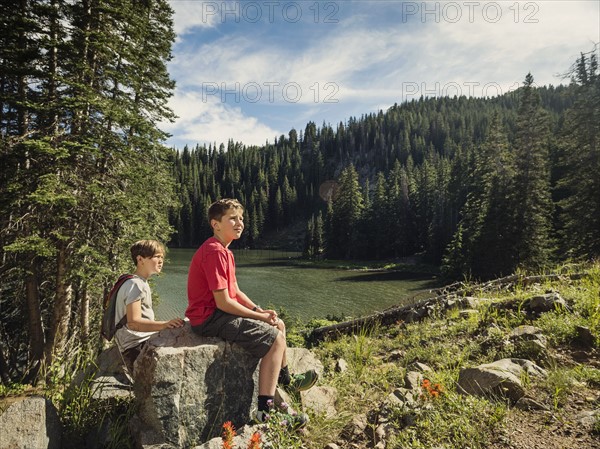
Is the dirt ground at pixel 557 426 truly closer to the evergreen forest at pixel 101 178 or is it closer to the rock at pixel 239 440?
the rock at pixel 239 440

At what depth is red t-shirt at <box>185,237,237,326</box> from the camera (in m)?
3.54

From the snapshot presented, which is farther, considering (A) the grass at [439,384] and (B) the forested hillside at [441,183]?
(B) the forested hillside at [441,183]

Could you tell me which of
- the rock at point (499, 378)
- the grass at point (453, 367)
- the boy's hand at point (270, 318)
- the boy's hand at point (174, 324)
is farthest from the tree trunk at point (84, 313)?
the rock at point (499, 378)

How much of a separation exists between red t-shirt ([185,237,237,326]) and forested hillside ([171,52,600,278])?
18.0m

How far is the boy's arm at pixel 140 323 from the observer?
3588mm

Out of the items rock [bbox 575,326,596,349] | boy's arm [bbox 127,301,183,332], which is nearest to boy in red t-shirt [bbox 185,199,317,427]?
boy's arm [bbox 127,301,183,332]

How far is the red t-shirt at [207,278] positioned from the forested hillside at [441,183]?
1805cm

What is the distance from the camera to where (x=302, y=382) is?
4.05 m

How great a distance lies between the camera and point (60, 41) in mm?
10555

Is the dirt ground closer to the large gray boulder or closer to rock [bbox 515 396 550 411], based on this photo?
rock [bbox 515 396 550 411]

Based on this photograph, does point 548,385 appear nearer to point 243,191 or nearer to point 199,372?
point 199,372

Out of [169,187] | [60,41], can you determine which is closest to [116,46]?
[60,41]

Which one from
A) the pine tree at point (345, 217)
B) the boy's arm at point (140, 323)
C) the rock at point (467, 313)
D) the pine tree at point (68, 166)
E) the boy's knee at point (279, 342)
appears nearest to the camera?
the boy's arm at point (140, 323)

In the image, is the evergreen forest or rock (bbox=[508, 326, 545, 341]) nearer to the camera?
rock (bbox=[508, 326, 545, 341])
